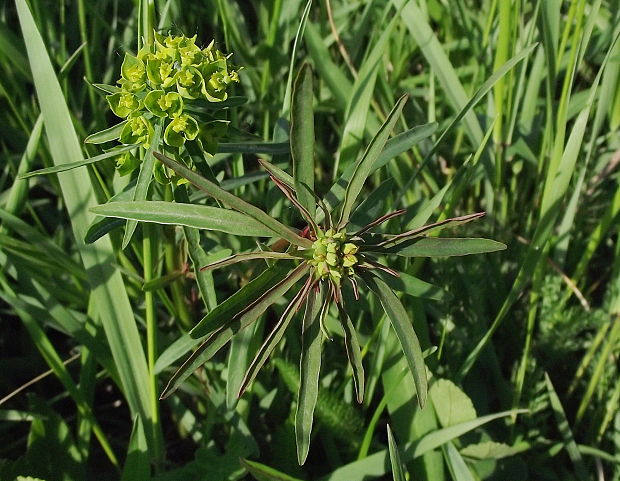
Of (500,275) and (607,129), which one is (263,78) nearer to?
(500,275)

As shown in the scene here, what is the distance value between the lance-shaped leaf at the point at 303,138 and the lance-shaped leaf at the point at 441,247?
118 mm

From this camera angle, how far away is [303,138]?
3.03 ft

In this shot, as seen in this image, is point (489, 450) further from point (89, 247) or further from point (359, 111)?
point (89, 247)

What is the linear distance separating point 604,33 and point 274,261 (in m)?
1.13

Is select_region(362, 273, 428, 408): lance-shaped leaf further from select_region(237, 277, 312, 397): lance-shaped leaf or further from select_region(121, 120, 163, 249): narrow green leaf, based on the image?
select_region(121, 120, 163, 249): narrow green leaf

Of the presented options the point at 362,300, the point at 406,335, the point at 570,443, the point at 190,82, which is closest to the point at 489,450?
the point at 570,443

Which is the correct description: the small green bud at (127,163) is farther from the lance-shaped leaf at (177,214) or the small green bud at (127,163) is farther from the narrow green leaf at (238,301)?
the narrow green leaf at (238,301)

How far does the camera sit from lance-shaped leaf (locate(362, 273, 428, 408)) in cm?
91

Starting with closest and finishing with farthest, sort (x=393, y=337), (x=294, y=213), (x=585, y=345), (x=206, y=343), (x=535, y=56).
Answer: (x=206, y=343)
(x=294, y=213)
(x=393, y=337)
(x=585, y=345)
(x=535, y=56)

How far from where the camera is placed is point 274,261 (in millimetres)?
947

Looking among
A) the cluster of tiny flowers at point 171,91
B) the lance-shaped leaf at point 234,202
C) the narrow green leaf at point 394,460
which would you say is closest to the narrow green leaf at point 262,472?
the narrow green leaf at point 394,460

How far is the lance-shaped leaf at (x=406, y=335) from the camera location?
35.7 inches

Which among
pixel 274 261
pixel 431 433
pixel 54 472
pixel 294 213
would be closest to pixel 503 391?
pixel 431 433

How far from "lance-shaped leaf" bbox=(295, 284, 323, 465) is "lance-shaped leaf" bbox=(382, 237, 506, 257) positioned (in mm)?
126
